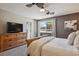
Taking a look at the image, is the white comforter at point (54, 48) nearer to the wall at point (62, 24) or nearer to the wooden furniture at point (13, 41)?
the wall at point (62, 24)

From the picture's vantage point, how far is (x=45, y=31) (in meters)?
1.73

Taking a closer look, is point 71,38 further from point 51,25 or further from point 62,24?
point 51,25

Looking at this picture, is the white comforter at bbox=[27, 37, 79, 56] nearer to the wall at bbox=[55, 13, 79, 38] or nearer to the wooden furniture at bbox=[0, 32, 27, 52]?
the wall at bbox=[55, 13, 79, 38]

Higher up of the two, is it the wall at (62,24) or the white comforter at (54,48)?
the wall at (62,24)

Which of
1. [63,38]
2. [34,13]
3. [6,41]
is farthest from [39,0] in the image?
[6,41]

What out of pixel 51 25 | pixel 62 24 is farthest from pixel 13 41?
pixel 62 24

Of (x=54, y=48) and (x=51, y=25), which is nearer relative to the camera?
(x=54, y=48)

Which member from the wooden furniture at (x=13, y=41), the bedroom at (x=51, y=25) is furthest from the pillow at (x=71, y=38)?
the wooden furniture at (x=13, y=41)

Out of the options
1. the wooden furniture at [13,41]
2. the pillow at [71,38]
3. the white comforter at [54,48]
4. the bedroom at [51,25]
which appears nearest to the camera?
the white comforter at [54,48]

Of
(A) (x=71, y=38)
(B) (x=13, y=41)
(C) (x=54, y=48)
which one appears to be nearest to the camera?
(C) (x=54, y=48)

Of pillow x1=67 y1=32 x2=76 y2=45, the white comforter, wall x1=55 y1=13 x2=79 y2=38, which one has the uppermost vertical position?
wall x1=55 y1=13 x2=79 y2=38

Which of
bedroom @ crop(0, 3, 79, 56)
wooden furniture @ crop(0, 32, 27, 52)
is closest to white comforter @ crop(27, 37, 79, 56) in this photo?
bedroom @ crop(0, 3, 79, 56)

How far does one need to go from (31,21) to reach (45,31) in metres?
0.37

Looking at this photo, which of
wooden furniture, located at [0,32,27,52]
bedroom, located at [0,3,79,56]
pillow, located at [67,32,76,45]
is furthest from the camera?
wooden furniture, located at [0,32,27,52]
